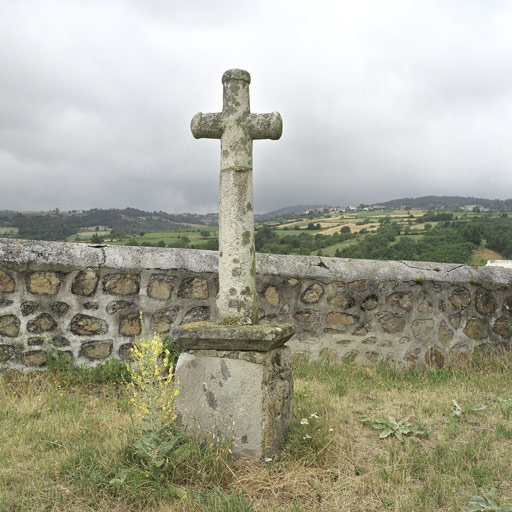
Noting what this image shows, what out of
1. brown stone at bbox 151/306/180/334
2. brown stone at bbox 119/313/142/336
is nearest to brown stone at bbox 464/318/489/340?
brown stone at bbox 151/306/180/334

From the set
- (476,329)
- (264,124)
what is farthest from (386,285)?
(264,124)

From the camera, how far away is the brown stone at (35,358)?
359 centimetres

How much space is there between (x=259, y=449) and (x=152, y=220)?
32219mm

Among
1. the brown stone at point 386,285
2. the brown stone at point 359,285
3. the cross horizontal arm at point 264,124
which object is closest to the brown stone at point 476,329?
the brown stone at point 386,285

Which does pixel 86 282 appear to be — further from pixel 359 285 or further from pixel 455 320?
pixel 455 320

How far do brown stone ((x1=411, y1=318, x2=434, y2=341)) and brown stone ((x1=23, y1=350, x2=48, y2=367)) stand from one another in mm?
3770

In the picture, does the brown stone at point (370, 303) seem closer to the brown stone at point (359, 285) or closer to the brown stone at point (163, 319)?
the brown stone at point (359, 285)

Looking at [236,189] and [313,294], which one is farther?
[313,294]

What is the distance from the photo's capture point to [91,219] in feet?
98.8

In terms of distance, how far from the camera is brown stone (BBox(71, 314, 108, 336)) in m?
3.71

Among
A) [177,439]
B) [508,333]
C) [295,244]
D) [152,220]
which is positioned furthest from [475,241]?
[152,220]

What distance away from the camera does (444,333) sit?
180 inches

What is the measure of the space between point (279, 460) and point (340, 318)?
2.15 metres

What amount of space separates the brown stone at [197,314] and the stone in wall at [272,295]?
2.08ft
